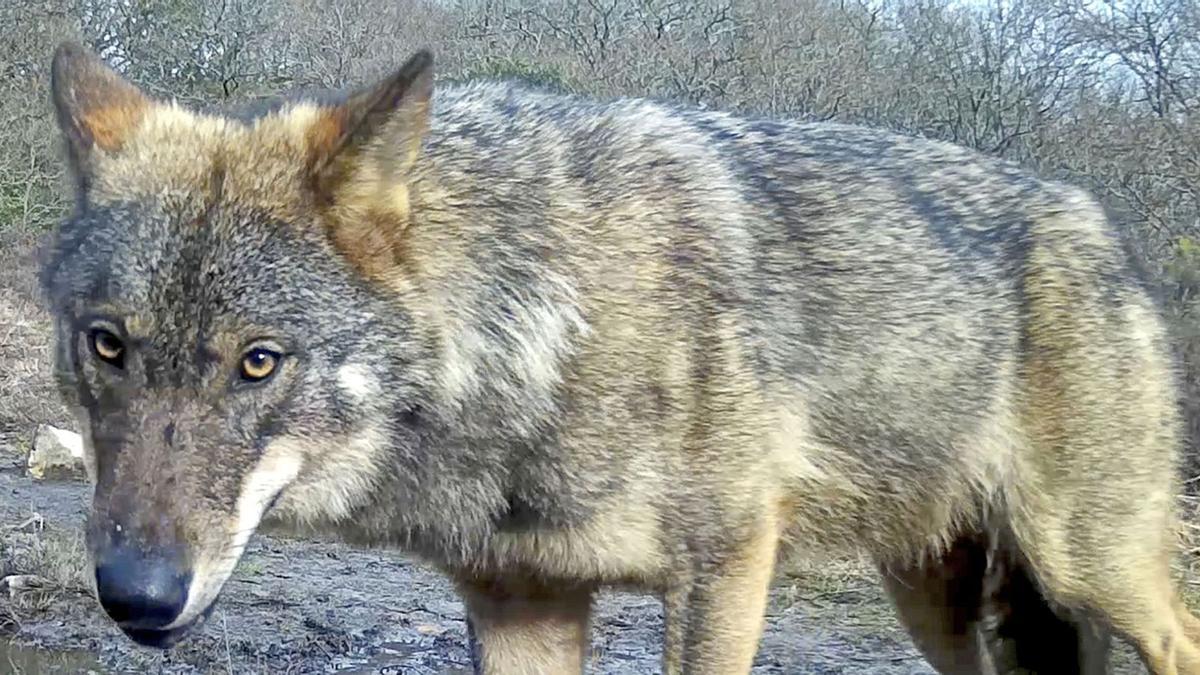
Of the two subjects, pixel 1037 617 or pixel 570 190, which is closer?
pixel 570 190

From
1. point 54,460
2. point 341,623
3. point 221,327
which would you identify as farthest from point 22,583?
point 221,327

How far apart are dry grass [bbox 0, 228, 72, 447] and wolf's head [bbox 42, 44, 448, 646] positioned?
584cm

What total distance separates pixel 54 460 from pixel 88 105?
248 inches

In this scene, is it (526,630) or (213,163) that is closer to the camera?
(213,163)

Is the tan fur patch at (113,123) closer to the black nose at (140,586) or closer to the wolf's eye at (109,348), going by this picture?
the wolf's eye at (109,348)

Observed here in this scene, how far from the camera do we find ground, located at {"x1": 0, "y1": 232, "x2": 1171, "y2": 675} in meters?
5.37

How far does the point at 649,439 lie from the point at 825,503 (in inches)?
Answer: 26.7

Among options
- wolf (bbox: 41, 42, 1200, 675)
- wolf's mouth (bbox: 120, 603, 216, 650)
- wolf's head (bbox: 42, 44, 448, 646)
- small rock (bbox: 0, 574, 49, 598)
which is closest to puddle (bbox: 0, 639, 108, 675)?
small rock (bbox: 0, 574, 49, 598)

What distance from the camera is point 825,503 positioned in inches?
142

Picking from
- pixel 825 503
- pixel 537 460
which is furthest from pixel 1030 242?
pixel 537 460

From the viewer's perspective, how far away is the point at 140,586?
239 cm

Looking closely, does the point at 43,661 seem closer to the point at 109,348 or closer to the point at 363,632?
the point at 363,632

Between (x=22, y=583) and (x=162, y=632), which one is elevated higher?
(x=162, y=632)

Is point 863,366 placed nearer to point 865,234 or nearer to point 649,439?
point 865,234
